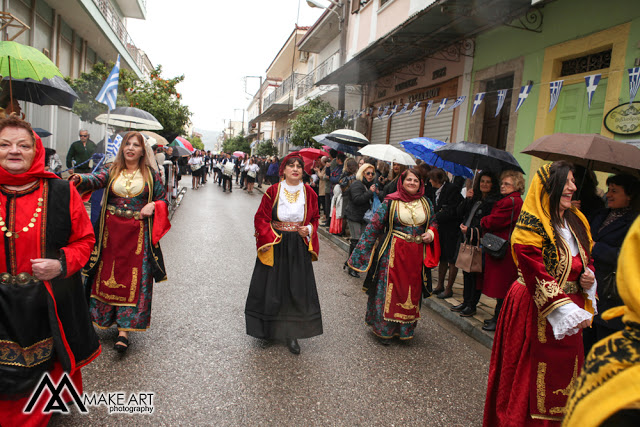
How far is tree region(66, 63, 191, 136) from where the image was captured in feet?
38.2

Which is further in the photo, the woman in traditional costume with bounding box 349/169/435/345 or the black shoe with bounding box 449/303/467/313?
the black shoe with bounding box 449/303/467/313

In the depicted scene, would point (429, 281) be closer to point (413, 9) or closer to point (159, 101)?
point (413, 9)

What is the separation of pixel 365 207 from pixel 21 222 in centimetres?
561

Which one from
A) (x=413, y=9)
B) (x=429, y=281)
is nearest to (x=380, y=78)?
(x=413, y=9)

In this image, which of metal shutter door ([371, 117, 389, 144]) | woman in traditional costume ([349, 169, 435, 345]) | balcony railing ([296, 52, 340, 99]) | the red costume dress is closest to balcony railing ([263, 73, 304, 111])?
balcony railing ([296, 52, 340, 99])

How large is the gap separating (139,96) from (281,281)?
12.9 metres

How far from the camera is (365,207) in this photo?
754 centimetres

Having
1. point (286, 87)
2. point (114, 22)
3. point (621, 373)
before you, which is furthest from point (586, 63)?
point (286, 87)

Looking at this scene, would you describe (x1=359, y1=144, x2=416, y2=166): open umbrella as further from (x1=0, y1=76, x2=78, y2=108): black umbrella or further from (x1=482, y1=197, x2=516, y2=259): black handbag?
(x1=0, y1=76, x2=78, y2=108): black umbrella

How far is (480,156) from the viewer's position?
5.36m

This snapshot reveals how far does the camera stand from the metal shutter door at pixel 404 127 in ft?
43.4

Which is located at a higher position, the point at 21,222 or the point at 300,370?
the point at 21,222

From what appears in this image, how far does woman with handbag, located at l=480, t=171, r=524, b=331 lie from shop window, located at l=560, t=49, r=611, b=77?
3732 millimetres

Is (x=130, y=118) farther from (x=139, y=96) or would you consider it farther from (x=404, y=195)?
(x=404, y=195)
